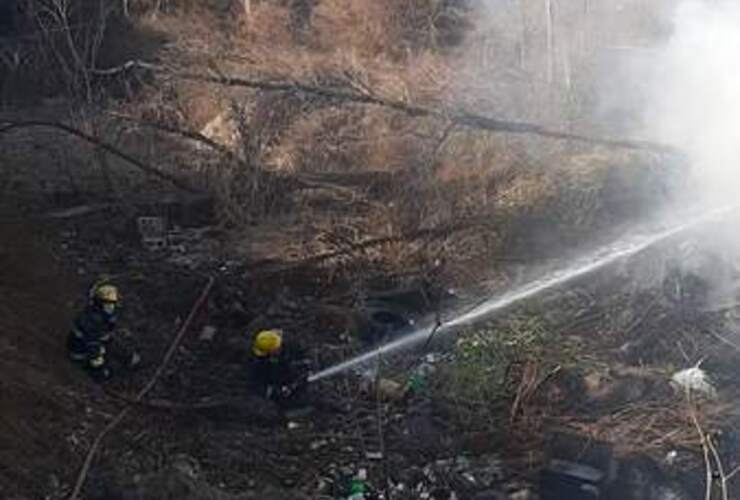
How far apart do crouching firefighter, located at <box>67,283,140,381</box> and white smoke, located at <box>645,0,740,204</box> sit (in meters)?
6.51

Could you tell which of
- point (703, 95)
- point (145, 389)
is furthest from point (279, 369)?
point (703, 95)

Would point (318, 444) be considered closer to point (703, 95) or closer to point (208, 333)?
point (208, 333)

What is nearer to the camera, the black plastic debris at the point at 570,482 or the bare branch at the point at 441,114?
the black plastic debris at the point at 570,482

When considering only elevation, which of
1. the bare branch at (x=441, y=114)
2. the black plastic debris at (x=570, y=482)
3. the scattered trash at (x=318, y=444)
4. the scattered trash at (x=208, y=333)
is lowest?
the scattered trash at (x=318, y=444)

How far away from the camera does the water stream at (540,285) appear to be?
29.8 ft

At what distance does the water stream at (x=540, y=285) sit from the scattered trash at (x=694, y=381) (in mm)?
1925

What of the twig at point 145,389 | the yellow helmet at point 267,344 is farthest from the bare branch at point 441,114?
the yellow helmet at point 267,344

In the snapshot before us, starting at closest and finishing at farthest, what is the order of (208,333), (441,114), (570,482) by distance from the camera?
(570,482)
(208,333)
(441,114)

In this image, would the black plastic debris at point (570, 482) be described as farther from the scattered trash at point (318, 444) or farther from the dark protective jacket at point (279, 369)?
the dark protective jacket at point (279, 369)

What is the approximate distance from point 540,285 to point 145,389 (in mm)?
3958

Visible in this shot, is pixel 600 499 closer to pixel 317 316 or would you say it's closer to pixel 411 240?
pixel 317 316

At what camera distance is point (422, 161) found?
38.8ft

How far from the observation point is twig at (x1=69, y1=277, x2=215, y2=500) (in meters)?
6.71

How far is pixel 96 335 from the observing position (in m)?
8.04
